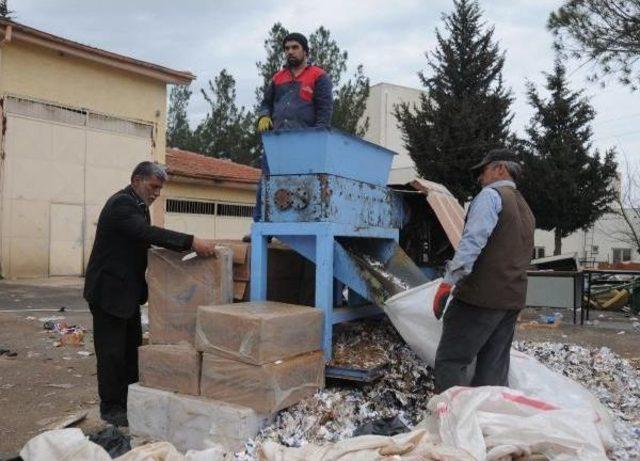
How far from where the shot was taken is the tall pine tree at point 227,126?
1149 inches

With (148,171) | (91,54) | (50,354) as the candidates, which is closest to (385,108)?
(91,54)

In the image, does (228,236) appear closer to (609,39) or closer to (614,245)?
(609,39)

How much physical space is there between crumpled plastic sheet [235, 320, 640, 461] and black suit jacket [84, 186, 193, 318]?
1.27 meters

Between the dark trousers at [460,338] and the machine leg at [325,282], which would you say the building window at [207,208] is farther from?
the dark trousers at [460,338]

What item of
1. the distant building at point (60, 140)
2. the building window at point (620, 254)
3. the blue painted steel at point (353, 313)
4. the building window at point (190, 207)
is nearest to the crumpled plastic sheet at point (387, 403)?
the blue painted steel at point (353, 313)

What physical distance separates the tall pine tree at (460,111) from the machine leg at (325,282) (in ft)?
53.1

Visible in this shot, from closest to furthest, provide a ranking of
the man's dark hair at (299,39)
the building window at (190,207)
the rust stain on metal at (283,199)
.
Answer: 1. the rust stain on metal at (283,199)
2. the man's dark hair at (299,39)
3. the building window at (190,207)

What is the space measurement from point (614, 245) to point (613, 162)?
16310 mm

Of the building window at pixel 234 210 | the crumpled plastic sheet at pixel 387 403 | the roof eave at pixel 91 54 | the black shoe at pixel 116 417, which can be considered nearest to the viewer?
the crumpled plastic sheet at pixel 387 403

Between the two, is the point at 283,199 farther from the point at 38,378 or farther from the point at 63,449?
the point at 38,378

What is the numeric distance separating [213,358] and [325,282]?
789mm

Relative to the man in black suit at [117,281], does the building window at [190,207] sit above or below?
above

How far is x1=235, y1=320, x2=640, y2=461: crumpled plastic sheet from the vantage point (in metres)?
3.24

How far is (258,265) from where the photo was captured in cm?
381
